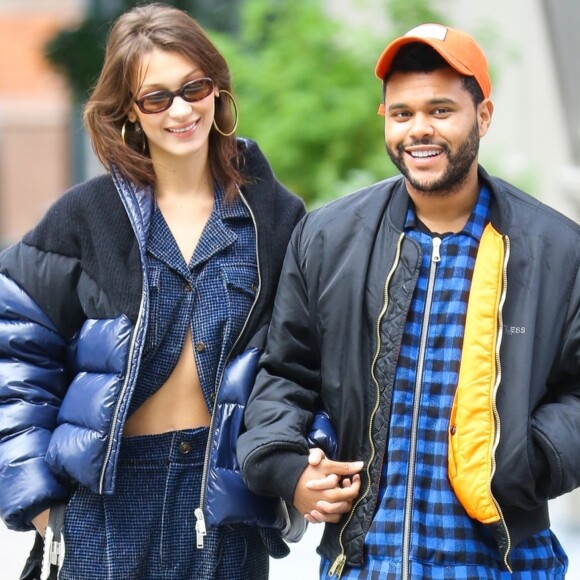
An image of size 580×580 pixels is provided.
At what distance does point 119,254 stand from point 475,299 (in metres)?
1.00

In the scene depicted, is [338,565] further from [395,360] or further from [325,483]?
[395,360]

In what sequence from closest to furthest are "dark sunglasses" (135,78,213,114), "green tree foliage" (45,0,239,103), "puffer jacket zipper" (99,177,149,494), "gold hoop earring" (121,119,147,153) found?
"puffer jacket zipper" (99,177,149,494)
"dark sunglasses" (135,78,213,114)
"gold hoop earring" (121,119,147,153)
"green tree foliage" (45,0,239,103)

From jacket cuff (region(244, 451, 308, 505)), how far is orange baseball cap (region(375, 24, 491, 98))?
38.4 inches

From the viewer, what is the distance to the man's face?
3.25 m

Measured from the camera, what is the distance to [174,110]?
3.61 m

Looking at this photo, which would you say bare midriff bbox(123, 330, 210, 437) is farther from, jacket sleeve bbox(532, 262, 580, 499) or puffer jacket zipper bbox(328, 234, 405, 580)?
jacket sleeve bbox(532, 262, 580, 499)

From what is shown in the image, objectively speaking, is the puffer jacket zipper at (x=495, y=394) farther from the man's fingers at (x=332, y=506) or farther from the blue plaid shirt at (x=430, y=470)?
the man's fingers at (x=332, y=506)

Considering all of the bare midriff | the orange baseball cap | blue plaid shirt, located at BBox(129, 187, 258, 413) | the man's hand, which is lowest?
the man's hand

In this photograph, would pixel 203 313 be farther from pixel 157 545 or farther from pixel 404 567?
pixel 404 567

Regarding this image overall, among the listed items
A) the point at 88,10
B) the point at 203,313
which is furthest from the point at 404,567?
the point at 88,10

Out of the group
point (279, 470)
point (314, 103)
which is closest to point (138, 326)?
point (279, 470)

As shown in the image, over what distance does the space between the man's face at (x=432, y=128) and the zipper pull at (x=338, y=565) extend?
92 cm

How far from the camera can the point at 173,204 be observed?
148 inches

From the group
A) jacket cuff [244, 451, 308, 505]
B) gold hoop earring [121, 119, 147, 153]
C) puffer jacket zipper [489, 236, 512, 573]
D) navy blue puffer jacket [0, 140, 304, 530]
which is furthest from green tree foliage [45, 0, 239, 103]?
puffer jacket zipper [489, 236, 512, 573]
